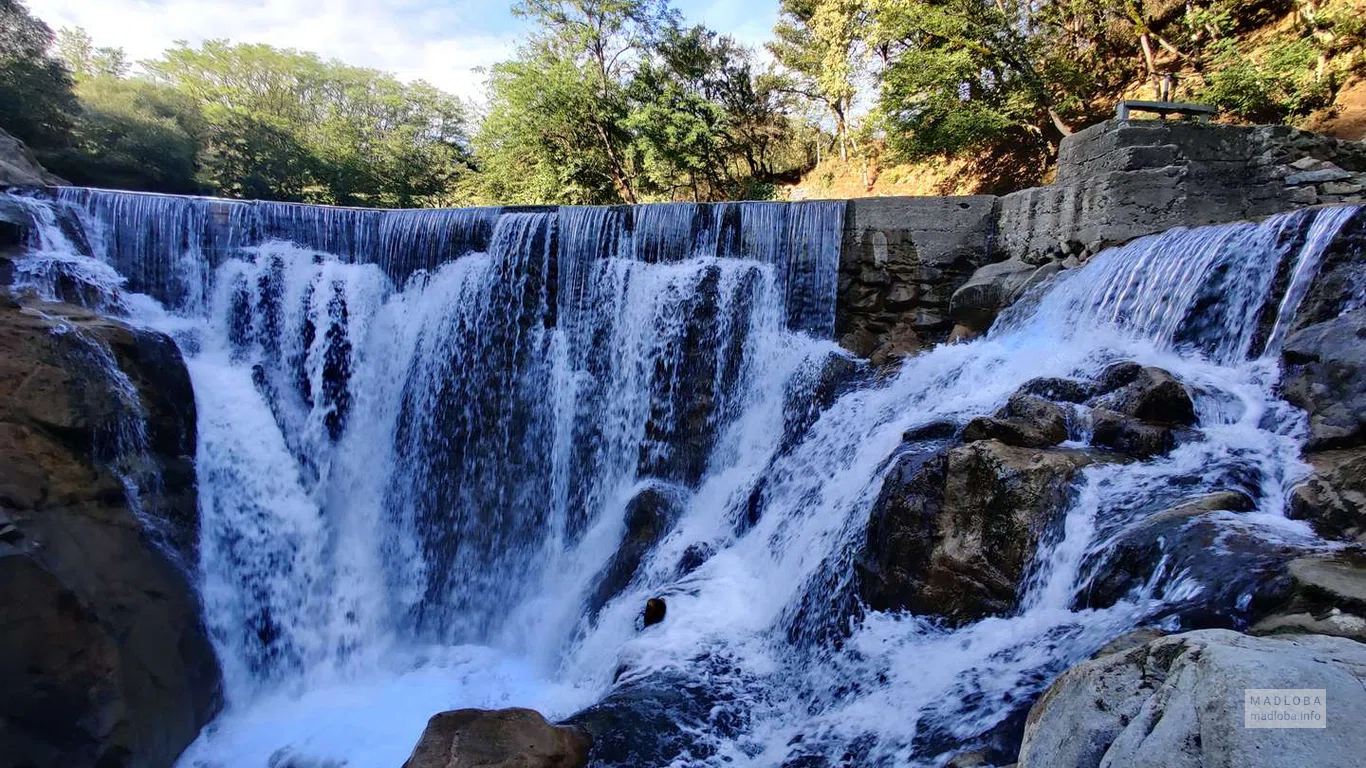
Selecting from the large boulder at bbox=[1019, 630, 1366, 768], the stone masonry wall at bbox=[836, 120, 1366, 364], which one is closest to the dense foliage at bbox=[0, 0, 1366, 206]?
the stone masonry wall at bbox=[836, 120, 1366, 364]

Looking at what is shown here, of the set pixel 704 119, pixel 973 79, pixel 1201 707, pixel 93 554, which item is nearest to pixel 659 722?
pixel 1201 707

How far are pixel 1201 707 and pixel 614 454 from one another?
6.64 metres

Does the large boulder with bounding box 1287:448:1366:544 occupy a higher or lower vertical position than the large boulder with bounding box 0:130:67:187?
lower

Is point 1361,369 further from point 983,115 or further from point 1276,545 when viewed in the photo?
point 983,115

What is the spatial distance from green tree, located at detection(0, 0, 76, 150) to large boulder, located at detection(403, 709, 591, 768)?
53.5ft

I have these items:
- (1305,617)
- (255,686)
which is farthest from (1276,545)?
(255,686)

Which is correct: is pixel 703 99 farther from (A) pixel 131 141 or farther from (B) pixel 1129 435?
(B) pixel 1129 435

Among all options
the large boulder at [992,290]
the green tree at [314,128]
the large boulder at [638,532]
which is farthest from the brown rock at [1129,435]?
the green tree at [314,128]

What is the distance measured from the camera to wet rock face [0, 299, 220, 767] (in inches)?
185

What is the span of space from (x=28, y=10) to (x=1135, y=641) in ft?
71.9

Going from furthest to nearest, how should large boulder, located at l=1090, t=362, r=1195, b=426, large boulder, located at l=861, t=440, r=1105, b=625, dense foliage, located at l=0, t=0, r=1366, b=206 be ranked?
dense foliage, located at l=0, t=0, r=1366, b=206 < large boulder, located at l=1090, t=362, r=1195, b=426 < large boulder, located at l=861, t=440, r=1105, b=625

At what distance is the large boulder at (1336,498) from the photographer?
2.75m

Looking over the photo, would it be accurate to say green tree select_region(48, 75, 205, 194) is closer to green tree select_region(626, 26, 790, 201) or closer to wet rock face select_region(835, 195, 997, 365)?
green tree select_region(626, 26, 790, 201)

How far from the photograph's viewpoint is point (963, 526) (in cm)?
370
